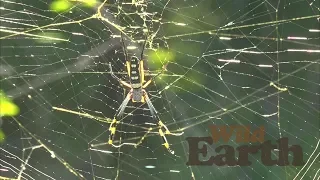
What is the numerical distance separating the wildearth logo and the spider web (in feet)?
0.04

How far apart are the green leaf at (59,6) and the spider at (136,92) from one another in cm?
15

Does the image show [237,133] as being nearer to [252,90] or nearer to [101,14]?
[252,90]

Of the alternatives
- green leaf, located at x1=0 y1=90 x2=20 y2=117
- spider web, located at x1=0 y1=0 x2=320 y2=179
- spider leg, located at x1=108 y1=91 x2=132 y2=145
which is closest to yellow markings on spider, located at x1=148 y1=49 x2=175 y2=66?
spider web, located at x1=0 y1=0 x2=320 y2=179

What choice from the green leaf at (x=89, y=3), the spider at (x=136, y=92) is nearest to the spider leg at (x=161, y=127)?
the spider at (x=136, y=92)

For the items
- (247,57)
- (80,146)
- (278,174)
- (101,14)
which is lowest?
(278,174)

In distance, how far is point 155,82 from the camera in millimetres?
913

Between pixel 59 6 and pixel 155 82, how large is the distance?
0.86ft

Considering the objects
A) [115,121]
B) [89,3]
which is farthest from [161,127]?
[89,3]

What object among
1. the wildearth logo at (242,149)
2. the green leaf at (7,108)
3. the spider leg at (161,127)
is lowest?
the wildearth logo at (242,149)

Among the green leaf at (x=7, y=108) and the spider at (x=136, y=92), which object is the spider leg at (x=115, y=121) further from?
the green leaf at (x=7, y=108)

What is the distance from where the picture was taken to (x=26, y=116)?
0.93m

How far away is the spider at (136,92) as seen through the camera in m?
0.87

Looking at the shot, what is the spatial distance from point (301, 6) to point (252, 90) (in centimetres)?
20

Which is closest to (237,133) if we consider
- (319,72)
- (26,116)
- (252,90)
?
(252,90)
